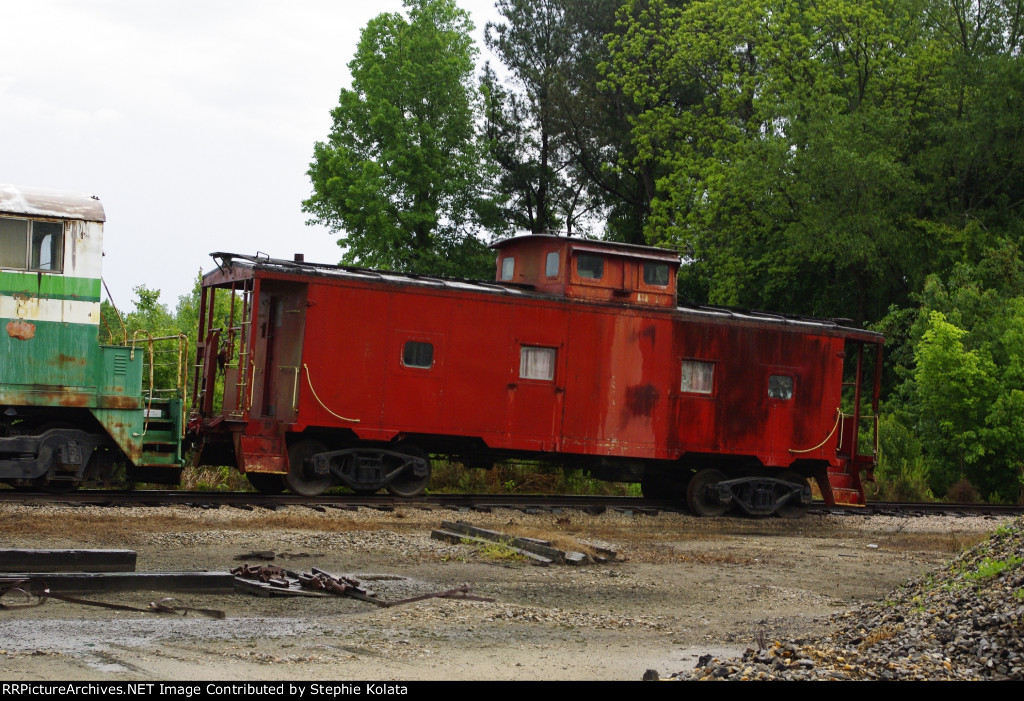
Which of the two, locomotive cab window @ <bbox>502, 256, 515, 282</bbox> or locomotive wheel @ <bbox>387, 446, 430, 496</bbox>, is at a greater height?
locomotive cab window @ <bbox>502, 256, 515, 282</bbox>

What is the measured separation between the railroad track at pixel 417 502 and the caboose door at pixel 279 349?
4.37 ft

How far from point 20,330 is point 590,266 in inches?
328

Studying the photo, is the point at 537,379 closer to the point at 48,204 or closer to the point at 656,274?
the point at 656,274

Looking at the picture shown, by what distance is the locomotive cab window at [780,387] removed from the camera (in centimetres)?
1912

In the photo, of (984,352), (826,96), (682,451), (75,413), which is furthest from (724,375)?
(826,96)

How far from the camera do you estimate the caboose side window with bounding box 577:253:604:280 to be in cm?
1823

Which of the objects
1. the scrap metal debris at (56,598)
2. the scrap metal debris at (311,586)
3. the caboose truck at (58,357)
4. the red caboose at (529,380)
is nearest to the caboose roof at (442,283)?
the red caboose at (529,380)

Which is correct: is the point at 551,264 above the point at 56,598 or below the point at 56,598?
above

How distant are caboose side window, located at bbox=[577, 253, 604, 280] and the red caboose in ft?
0.11

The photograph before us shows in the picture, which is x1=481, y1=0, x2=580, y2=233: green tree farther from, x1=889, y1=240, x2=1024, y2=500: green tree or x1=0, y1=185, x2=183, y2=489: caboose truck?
x1=0, y1=185, x2=183, y2=489: caboose truck

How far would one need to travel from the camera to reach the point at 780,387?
1922 centimetres

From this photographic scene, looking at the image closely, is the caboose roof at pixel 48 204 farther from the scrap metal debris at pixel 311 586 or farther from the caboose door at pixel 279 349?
the scrap metal debris at pixel 311 586

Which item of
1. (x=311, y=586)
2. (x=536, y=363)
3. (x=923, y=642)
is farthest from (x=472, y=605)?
(x=536, y=363)

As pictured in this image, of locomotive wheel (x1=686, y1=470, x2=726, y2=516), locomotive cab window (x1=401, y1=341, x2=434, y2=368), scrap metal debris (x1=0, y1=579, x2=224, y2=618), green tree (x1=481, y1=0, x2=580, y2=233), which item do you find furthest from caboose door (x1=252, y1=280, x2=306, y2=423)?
green tree (x1=481, y1=0, x2=580, y2=233)
